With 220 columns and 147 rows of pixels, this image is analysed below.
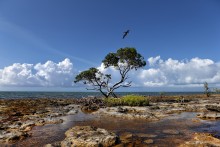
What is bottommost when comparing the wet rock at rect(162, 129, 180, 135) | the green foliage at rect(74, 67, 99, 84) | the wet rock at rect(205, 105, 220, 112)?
the wet rock at rect(162, 129, 180, 135)

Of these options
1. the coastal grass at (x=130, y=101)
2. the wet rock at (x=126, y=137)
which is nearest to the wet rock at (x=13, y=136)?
the wet rock at (x=126, y=137)

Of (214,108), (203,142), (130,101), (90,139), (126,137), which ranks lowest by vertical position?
(126,137)

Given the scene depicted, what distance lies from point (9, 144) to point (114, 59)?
40441 millimetres

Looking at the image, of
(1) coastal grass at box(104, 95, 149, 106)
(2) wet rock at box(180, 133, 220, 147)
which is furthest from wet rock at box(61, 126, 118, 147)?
(1) coastal grass at box(104, 95, 149, 106)

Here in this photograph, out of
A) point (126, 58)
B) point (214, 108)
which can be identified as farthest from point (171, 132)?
point (126, 58)

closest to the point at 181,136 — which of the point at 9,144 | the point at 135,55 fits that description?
the point at 9,144

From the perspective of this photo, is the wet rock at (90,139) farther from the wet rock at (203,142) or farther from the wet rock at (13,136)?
the wet rock at (203,142)

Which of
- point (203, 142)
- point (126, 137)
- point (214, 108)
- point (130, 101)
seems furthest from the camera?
point (130, 101)

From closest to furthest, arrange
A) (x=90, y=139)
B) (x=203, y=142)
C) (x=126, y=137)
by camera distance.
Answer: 1. (x=90, y=139)
2. (x=203, y=142)
3. (x=126, y=137)

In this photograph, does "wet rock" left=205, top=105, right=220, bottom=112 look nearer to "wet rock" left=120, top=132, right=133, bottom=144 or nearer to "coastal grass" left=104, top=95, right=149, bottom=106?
"coastal grass" left=104, top=95, right=149, bottom=106

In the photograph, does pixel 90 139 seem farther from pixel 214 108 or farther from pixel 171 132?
pixel 214 108

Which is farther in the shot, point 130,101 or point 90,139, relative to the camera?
point 130,101

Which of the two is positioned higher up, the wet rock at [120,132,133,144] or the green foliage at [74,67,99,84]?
the green foliage at [74,67,99,84]

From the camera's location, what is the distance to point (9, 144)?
1388 centimetres
